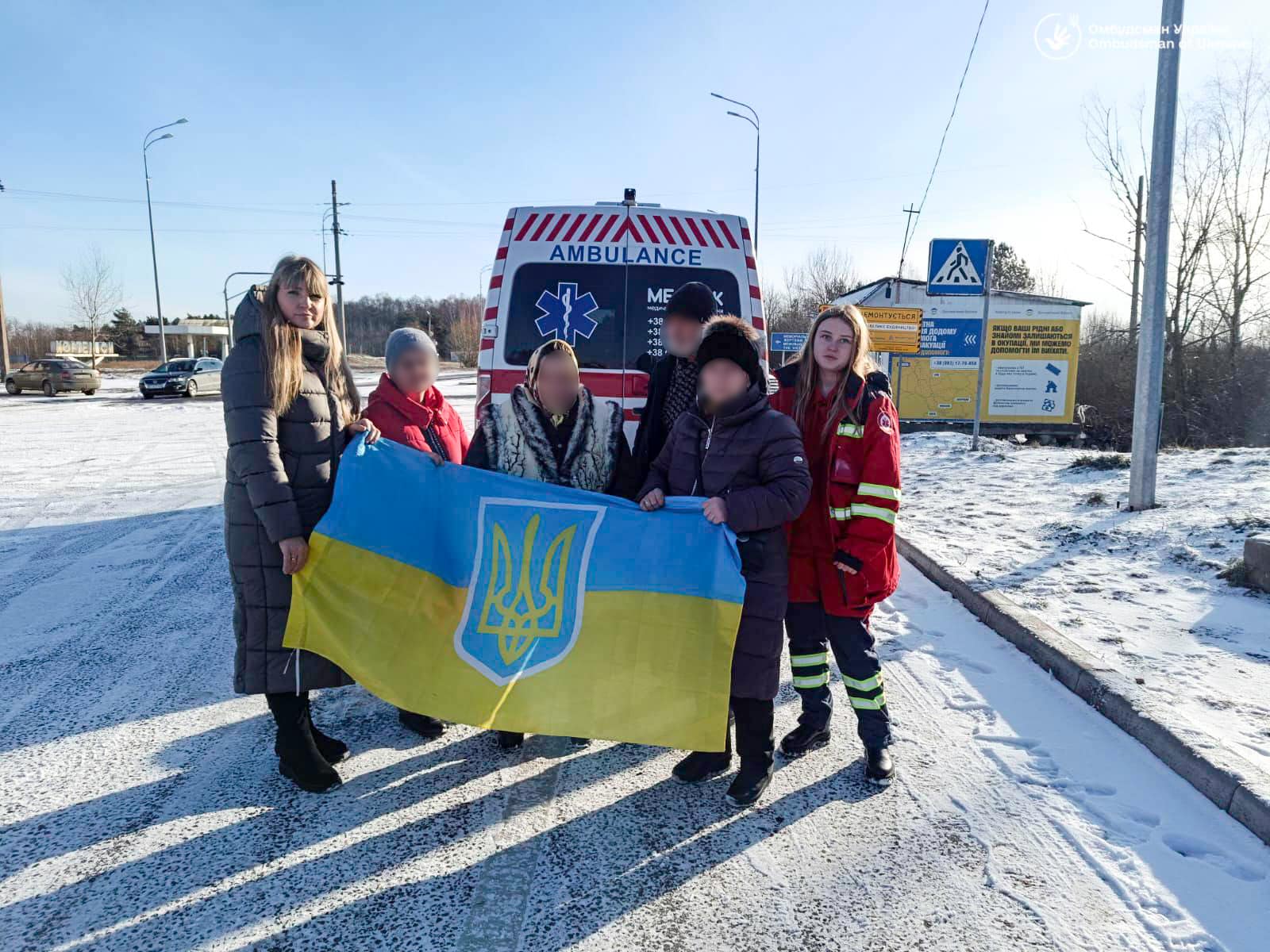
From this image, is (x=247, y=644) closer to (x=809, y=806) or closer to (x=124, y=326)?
(x=809, y=806)

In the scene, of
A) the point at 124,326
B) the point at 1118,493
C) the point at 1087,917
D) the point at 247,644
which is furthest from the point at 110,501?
the point at 124,326

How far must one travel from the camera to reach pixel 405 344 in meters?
3.76

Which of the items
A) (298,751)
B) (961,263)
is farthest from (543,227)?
(961,263)

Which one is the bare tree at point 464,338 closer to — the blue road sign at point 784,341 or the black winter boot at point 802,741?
the blue road sign at point 784,341

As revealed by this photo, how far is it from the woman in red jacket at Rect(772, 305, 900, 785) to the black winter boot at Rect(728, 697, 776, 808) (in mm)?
380

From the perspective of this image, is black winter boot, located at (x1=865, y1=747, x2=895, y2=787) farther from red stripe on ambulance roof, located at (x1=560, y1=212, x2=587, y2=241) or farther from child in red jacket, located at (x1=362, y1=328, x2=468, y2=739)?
red stripe on ambulance roof, located at (x1=560, y1=212, x2=587, y2=241)

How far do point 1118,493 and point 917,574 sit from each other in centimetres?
350

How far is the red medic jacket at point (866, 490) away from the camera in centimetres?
322

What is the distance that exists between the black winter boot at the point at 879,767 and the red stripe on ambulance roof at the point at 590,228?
3559 mm

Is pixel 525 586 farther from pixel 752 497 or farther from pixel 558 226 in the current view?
pixel 558 226

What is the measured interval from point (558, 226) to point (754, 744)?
→ 353 centimetres

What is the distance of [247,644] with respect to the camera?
3209 mm

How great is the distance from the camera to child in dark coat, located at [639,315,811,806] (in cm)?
311

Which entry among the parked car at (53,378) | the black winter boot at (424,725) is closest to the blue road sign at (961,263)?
the black winter boot at (424,725)
